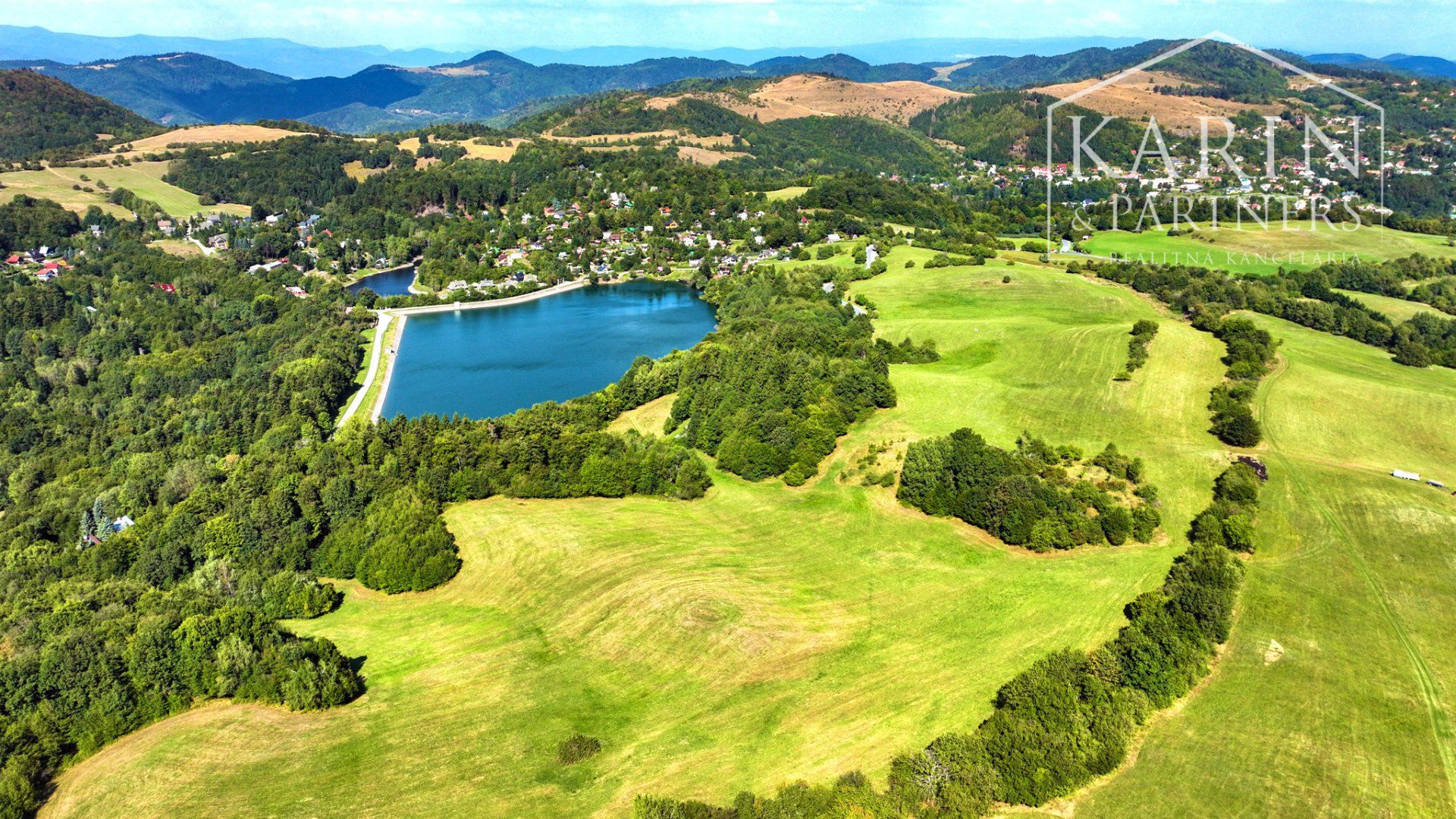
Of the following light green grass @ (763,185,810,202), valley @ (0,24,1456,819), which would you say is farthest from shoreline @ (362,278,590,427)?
light green grass @ (763,185,810,202)

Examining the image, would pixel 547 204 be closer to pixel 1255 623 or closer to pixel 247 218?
pixel 247 218

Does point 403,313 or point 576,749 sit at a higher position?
point 403,313

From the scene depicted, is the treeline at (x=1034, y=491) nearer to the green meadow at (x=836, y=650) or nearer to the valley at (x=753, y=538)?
the valley at (x=753, y=538)

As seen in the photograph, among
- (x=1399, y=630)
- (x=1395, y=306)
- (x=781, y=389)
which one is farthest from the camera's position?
→ (x=1395, y=306)

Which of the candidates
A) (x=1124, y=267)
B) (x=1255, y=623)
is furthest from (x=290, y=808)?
(x=1124, y=267)

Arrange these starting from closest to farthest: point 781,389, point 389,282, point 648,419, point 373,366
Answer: point 781,389 → point 648,419 → point 373,366 → point 389,282

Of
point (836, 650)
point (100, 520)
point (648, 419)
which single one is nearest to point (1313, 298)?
point (648, 419)

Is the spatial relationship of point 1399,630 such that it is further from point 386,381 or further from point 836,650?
point 386,381

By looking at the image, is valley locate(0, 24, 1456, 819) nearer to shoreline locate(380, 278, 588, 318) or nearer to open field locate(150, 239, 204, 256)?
shoreline locate(380, 278, 588, 318)
